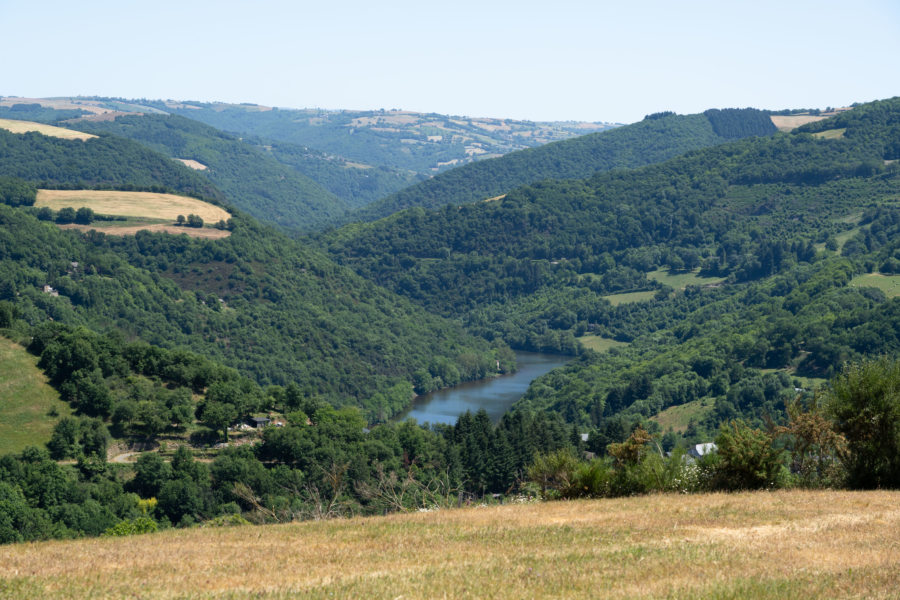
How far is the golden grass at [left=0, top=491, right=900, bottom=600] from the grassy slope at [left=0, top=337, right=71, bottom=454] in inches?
2162

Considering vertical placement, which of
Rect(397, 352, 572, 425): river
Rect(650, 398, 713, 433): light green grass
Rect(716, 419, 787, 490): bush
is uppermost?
Rect(716, 419, 787, 490): bush

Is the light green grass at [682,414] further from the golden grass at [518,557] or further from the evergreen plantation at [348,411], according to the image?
the golden grass at [518,557]

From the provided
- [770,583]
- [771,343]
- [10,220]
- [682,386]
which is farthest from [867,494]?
[10,220]

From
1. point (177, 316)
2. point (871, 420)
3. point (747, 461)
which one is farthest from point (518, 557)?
point (177, 316)

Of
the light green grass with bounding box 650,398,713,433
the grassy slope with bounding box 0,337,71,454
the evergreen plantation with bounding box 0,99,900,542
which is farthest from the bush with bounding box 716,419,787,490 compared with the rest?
the light green grass with bounding box 650,398,713,433

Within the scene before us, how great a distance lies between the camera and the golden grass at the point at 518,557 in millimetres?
19250

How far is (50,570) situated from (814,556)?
61.6 ft

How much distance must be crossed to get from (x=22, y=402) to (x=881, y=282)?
16301 centimetres

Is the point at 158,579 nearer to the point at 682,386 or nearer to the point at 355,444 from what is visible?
the point at 355,444

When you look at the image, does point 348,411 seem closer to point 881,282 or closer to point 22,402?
point 22,402

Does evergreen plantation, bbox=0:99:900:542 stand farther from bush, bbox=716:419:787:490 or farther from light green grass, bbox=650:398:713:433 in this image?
light green grass, bbox=650:398:713:433

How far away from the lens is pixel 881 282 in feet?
592

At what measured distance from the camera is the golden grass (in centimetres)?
1925

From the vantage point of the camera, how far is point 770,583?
63.0ft
